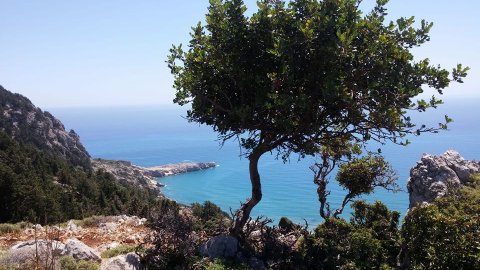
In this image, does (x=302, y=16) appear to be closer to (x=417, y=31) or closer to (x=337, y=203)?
(x=417, y=31)

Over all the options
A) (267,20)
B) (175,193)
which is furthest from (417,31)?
(175,193)

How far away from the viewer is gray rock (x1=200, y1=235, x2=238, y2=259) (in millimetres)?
10867

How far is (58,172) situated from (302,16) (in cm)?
7652

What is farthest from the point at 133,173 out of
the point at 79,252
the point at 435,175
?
the point at 79,252

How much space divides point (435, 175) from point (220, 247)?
15.8m

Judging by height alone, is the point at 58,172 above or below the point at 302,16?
below

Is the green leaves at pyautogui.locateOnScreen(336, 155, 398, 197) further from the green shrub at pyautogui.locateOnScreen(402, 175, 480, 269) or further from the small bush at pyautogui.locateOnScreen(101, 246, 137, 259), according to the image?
the small bush at pyautogui.locateOnScreen(101, 246, 137, 259)

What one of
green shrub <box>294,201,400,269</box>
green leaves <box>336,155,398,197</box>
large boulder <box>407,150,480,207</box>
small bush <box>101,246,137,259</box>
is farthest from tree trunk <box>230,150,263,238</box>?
large boulder <box>407,150,480,207</box>

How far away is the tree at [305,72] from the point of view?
364 inches

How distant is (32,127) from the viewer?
129875mm

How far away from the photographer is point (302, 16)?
10.1 m

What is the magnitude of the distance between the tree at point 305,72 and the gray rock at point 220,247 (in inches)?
121

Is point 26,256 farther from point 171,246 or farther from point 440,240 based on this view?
point 440,240

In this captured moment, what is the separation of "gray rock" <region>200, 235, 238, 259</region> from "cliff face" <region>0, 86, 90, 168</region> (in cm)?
11686
